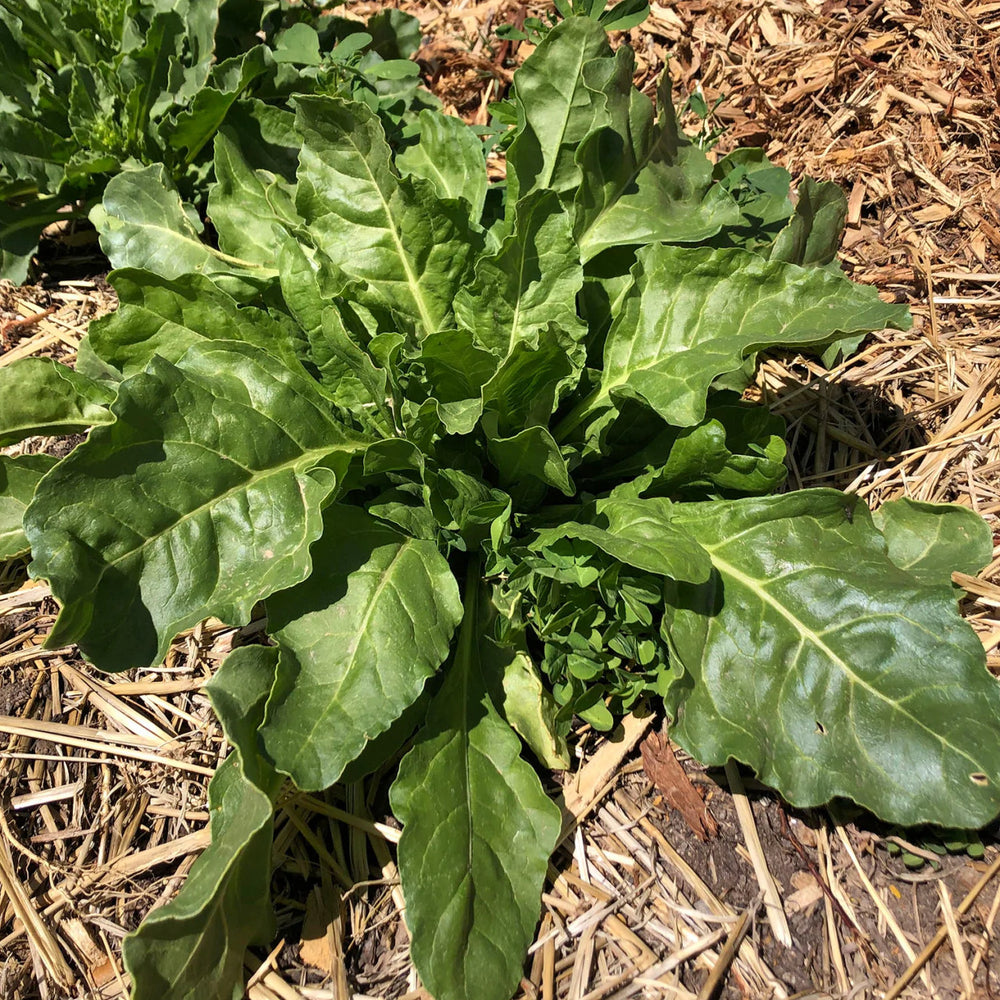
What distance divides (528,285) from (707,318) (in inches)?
17.5

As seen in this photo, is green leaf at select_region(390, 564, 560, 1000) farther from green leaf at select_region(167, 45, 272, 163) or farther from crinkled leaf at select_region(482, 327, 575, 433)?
green leaf at select_region(167, 45, 272, 163)

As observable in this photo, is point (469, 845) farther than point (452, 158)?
No

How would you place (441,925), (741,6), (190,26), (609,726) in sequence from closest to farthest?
(441,925)
(609,726)
(190,26)
(741,6)

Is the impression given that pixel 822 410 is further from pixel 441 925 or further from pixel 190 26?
pixel 190 26

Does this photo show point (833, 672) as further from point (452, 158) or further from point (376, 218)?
point (452, 158)

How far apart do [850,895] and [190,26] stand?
10.8ft

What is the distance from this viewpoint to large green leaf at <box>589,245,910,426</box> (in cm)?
189

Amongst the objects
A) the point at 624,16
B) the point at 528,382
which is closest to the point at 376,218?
the point at 528,382

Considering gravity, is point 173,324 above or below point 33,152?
below

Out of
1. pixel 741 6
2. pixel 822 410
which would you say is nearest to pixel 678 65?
pixel 741 6

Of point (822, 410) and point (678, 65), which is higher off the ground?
point (678, 65)

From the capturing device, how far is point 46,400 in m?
2.21

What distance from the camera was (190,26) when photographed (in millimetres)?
2947

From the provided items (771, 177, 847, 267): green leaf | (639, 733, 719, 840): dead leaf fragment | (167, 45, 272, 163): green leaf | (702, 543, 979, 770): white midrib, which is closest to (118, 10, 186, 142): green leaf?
(167, 45, 272, 163): green leaf
